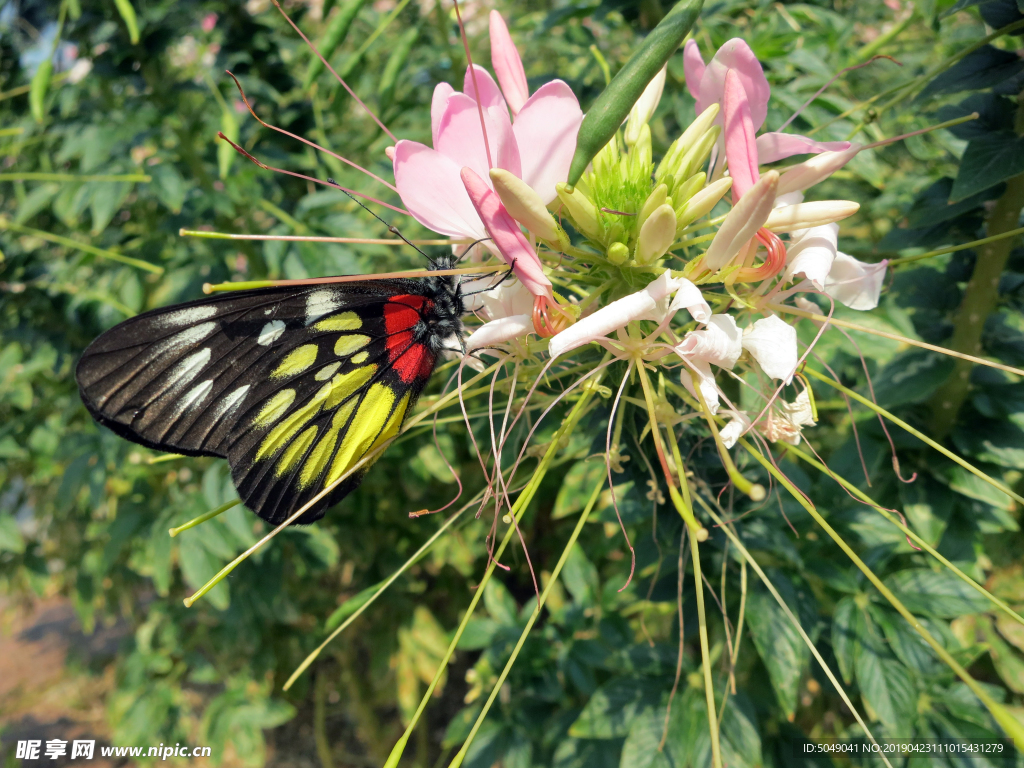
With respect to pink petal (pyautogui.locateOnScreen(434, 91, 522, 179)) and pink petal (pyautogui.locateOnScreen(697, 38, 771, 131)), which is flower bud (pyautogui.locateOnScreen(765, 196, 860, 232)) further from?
pink petal (pyautogui.locateOnScreen(434, 91, 522, 179))

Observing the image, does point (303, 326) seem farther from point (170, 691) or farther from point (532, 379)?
point (170, 691)

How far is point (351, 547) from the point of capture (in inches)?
83.0

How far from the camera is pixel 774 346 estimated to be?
688 mm

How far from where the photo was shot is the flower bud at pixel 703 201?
2.44 ft

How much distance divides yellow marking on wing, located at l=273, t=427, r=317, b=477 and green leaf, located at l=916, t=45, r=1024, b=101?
1.15m

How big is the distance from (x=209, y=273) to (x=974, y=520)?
186 cm

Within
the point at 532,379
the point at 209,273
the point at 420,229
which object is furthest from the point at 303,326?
the point at 420,229

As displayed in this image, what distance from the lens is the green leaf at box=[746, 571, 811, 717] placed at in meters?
0.98

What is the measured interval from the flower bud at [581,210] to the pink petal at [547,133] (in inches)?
0.9

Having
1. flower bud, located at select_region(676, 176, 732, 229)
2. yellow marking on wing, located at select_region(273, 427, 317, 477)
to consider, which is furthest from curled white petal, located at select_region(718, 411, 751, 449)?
yellow marking on wing, located at select_region(273, 427, 317, 477)

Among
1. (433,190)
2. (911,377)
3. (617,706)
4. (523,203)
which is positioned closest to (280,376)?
(433,190)

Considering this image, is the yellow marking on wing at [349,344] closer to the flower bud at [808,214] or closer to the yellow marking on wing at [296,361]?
the yellow marking on wing at [296,361]

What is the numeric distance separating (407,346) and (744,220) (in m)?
0.61

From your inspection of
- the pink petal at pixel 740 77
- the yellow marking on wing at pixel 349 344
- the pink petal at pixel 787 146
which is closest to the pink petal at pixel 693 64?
the pink petal at pixel 740 77
